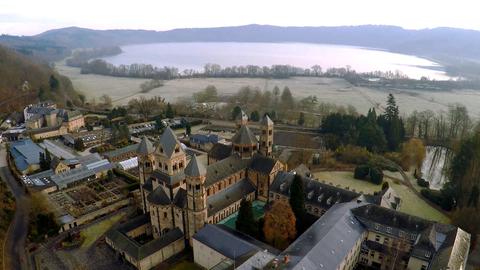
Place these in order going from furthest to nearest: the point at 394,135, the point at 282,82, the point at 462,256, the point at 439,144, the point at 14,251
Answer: the point at 282,82
the point at 439,144
the point at 394,135
the point at 14,251
the point at 462,256

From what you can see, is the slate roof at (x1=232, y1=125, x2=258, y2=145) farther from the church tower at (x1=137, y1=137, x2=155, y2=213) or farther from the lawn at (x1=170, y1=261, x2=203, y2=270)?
the lawn at (x1=170, y1=261, x2=203, y2=270)

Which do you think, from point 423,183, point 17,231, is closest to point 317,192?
point 423,183

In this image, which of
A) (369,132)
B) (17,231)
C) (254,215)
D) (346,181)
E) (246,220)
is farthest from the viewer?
(369,132)

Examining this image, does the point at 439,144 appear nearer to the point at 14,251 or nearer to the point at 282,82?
the point at 14,251

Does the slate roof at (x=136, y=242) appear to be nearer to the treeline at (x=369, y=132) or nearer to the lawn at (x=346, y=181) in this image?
the lawn at (x=346, y=181)

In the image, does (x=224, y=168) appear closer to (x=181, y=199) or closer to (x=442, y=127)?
(x=181, y=199)

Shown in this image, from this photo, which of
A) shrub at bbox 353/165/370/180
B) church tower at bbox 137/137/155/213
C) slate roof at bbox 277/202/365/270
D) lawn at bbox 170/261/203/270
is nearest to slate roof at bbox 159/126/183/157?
church tower at bbox 137/137/155/213

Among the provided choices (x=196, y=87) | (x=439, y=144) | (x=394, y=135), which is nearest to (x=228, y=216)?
(x=394, y=135)

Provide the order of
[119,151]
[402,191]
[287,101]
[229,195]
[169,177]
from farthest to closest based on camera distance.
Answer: [287,101] → [119,151] → [402,191] → [229,195] → [169,177]
